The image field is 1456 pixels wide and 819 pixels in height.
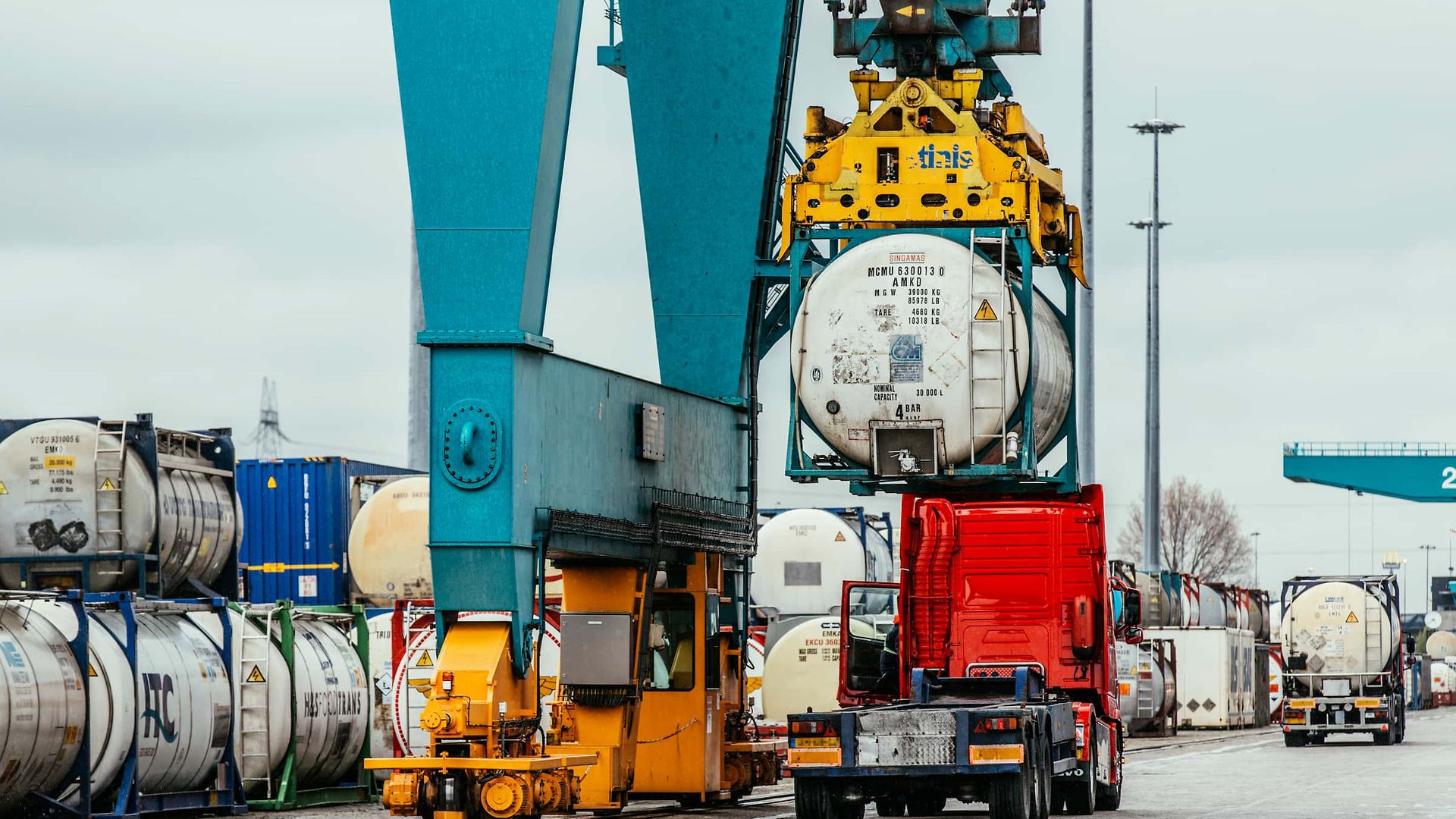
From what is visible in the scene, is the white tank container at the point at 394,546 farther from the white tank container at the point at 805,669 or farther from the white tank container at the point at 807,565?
the white tank container at the point at 807,565

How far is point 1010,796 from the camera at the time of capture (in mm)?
17391

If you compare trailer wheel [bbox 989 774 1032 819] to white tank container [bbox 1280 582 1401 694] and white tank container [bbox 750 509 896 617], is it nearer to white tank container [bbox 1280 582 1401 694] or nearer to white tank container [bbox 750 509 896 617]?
white tank container [bbox 750 509 896 617]

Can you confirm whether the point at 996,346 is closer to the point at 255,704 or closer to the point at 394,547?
the point at 255,704

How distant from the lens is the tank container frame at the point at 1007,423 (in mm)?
19422

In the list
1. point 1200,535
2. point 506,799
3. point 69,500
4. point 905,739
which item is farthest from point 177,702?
point 1200,535

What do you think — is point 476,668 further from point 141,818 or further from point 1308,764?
point 1308,764

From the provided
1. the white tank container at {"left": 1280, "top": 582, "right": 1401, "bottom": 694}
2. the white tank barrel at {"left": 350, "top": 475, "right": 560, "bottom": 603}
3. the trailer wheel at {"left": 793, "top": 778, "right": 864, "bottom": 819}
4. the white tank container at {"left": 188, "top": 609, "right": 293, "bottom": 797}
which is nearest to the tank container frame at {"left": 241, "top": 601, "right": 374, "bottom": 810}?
the white tank container at {"left": 188, "top": 609, "right": 293, "bottom": 797}

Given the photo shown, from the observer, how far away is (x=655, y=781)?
21.8 meters

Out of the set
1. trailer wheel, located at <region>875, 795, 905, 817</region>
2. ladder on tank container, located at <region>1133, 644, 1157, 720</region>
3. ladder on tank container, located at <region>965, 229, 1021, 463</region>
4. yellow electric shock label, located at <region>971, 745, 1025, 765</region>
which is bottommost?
ladder on tank container, located at <region>1133, 644, 1157, 720</region>

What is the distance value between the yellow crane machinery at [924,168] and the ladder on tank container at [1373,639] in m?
22.4

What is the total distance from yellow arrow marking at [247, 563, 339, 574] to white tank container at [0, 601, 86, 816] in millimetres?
12344

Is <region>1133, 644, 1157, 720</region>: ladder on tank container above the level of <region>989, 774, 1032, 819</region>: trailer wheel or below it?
below

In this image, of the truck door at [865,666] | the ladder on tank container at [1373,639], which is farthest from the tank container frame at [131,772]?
the ladder on tank container at [1373,639]

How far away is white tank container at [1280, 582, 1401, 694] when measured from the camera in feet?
134
